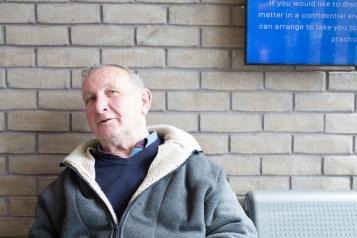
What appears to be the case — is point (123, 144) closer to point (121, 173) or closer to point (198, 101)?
point (121, 173)

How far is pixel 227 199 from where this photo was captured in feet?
5.23

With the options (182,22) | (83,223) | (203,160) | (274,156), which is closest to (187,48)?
(182,22)

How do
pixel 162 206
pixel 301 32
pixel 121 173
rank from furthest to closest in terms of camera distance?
1. pixel 301 32
2. pixel 121 173
3. pixel 162 206

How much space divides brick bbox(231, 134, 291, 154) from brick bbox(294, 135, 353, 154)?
0.05m

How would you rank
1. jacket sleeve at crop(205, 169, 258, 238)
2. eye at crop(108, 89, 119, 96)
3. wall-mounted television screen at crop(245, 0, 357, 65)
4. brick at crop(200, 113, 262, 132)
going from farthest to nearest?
brick at crop(200, 113, 262, 132) → wall-mounted television screen at crop(245, 0, 357, 65) → eye at crop(108, 89, 119, 96) → jacket sleeve at crop(205, 169, 258, 238)

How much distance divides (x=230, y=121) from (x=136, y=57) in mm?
525

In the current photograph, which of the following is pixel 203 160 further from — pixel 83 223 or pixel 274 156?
pixel 83 223

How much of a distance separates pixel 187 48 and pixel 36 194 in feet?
3.24

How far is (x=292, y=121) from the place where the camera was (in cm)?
186

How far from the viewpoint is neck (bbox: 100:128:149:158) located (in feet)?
5.51

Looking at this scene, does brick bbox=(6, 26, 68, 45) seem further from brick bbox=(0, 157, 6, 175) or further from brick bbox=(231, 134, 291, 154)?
brick bbox=(231, 134, 291, 154)

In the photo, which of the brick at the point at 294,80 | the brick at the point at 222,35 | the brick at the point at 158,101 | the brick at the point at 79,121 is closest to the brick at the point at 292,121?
the brick at the point at 294,80

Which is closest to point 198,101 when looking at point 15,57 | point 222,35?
point 222,35

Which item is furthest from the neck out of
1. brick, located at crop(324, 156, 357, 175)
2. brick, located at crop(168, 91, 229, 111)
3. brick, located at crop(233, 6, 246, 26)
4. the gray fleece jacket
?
brick, located at crop(324, 156, 357, 175)
